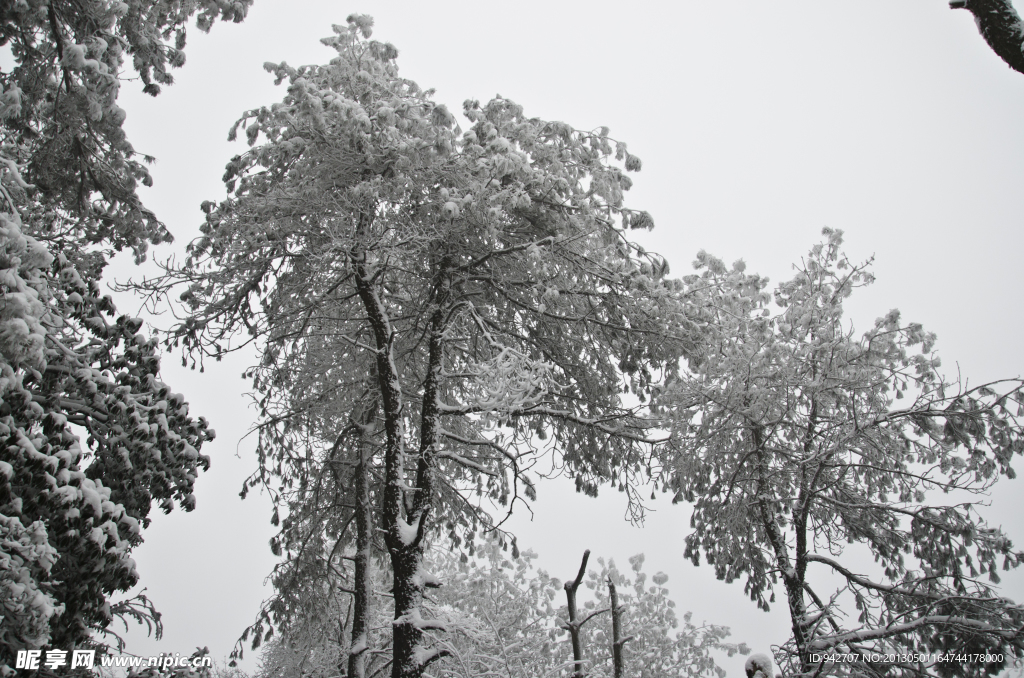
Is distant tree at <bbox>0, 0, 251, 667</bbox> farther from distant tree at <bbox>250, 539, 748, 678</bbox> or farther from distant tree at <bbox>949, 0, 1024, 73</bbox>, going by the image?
distant tree at <bbox>250, 539, 748, 678</bbox>

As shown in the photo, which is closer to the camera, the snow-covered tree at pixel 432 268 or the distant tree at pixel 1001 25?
the distant tree at pixel 1001 25

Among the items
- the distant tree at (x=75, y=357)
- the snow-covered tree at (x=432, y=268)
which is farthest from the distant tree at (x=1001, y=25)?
the distant tree at (x=75, y=357)

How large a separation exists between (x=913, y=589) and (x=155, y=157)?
427 inches

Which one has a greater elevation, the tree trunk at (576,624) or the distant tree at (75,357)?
the distant tree at (75,357)

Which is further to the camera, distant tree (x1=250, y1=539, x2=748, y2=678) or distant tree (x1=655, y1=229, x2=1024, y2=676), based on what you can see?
distant tree (x1=250, y1=539, x2=748, y2=678)

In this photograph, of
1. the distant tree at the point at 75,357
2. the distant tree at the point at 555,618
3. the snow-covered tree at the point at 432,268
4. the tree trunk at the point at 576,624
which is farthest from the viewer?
the distant tree at the point at 555,618

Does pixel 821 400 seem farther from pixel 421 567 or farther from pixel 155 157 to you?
pixel 155 157

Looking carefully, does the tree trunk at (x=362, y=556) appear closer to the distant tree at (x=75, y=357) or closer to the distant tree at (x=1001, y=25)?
the distant tree at (x=75, y=357)

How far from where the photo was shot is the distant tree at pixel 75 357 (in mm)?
3633

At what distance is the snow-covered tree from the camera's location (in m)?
6.41

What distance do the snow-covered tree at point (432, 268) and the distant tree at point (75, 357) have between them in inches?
49.5

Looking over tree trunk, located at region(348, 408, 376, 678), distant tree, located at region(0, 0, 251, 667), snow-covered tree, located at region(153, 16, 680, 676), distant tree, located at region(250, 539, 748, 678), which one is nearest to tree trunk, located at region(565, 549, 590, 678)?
snow-covered tree, located at region(153, 16, 680, 676)

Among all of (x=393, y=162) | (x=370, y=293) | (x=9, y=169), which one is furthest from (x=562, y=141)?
(x=9, y=169)

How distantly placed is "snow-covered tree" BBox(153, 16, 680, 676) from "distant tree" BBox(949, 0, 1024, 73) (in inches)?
152
